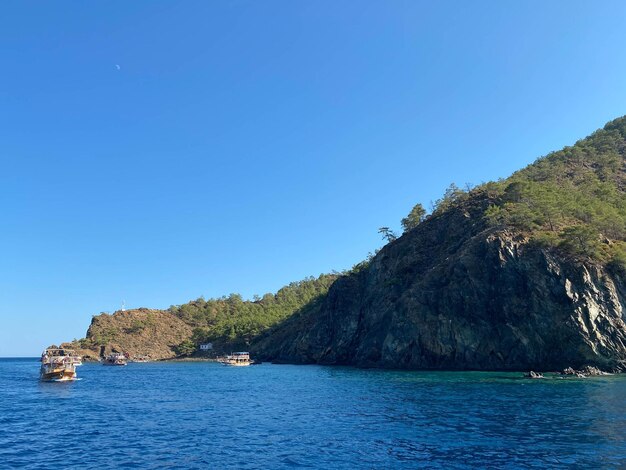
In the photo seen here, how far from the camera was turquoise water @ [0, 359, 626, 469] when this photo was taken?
86.6ft

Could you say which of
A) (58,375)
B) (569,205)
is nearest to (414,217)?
(569,205)

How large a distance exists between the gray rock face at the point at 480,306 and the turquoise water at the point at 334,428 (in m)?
21.6

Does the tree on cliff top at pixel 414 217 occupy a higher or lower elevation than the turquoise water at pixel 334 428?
higher

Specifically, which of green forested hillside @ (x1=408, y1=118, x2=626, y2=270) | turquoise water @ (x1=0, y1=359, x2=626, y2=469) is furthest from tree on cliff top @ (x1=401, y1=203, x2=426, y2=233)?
turquoise water @ (x1=0, y1=359, x2=626, y2=469)

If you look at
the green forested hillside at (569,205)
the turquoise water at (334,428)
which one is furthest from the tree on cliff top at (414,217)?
the turquoise water at (334,428)

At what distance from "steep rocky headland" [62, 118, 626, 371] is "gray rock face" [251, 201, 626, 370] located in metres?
0.21

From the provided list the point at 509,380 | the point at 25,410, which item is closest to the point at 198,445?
the point at 25,410

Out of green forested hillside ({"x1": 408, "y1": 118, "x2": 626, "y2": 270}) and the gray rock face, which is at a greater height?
green forested hillside ({"x1": 408, "y1": 118, "x2": 626, "y2": 270})

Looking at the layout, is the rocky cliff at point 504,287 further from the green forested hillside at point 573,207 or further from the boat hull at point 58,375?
the boat hull at point 58,375

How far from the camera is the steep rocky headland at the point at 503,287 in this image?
82.8m

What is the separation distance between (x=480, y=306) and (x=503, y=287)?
6497mm

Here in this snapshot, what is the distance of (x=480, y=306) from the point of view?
95.5m

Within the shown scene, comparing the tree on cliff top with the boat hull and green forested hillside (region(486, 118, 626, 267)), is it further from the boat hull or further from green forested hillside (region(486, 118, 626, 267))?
the boat hull

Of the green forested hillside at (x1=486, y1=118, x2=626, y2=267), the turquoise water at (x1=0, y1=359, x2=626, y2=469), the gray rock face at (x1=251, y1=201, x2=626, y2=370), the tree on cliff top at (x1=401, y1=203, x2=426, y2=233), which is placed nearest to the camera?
the turquoise water at (x1=0, y1=359, x2=626, y2=469)
